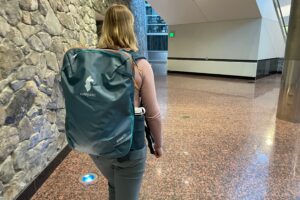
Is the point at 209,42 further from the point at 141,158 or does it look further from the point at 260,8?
the point at 141,158

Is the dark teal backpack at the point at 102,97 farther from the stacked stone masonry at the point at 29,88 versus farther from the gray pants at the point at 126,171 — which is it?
the stacked stone masonry at the point at 29,88

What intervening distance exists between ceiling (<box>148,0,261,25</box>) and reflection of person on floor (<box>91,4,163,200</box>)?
6.74 meters

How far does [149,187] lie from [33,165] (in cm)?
98

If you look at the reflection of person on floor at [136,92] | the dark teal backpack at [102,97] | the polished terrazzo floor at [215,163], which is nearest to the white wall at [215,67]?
the polished terrazzo floor at [215,163]

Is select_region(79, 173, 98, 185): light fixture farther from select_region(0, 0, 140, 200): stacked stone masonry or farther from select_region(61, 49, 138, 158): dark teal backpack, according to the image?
select_region(61, 49, 138, 158): dark teal backpack

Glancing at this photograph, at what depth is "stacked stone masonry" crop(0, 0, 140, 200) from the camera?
59.7 inches

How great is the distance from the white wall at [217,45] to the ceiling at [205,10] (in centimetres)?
29

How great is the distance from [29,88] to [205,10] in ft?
23.8

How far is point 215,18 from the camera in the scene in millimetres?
8188

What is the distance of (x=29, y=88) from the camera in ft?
5.93

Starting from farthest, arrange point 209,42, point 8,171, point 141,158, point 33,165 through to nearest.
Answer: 1. point 209,42
2. point 33,165
3. point 8,171
4. point 141,158

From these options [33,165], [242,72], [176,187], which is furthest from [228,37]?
[33,165]

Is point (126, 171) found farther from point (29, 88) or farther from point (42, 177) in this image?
point (42, 177)

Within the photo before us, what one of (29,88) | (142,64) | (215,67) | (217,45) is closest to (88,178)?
(29,88)
